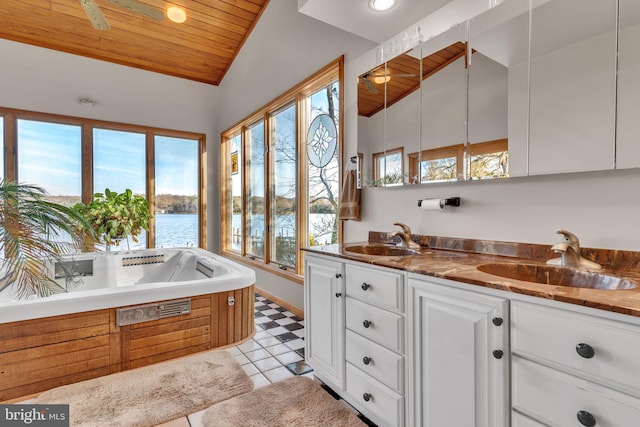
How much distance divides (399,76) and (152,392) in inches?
98.3

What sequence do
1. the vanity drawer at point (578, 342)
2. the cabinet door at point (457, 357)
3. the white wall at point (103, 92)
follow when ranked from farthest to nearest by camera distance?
the white wall at point (103, 92)
the cabinet door at point (457, 357)
the vanity drawer at point (578, 342)

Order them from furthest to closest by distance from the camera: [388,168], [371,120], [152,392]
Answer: [371,120], [388,168], [152,392]

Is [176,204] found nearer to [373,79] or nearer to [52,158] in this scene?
[52,158]

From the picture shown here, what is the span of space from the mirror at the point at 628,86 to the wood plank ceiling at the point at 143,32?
3.74 m

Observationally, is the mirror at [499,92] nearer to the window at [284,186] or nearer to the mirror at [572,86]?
the mirror at [572,86]

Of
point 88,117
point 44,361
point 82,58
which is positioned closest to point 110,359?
point 44,361

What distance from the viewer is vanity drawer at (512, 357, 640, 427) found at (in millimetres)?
812

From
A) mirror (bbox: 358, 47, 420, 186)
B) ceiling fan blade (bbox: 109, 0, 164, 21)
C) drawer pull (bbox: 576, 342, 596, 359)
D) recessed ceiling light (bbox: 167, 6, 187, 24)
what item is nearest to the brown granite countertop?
drawer pull (bbox: 576, 342, 596, 359)

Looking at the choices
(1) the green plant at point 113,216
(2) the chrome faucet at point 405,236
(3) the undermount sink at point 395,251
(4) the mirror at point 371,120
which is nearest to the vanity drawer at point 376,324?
(3) the undermount sink at point 395,251

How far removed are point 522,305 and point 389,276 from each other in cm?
55

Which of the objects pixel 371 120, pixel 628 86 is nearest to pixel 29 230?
pixel 371 120

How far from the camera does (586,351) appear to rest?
0.85m

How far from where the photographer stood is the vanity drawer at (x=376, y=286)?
1.41m

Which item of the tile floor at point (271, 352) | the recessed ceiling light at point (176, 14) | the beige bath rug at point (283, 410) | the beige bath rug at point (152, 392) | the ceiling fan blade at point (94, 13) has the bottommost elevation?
the tile floor at point (271, 352)
